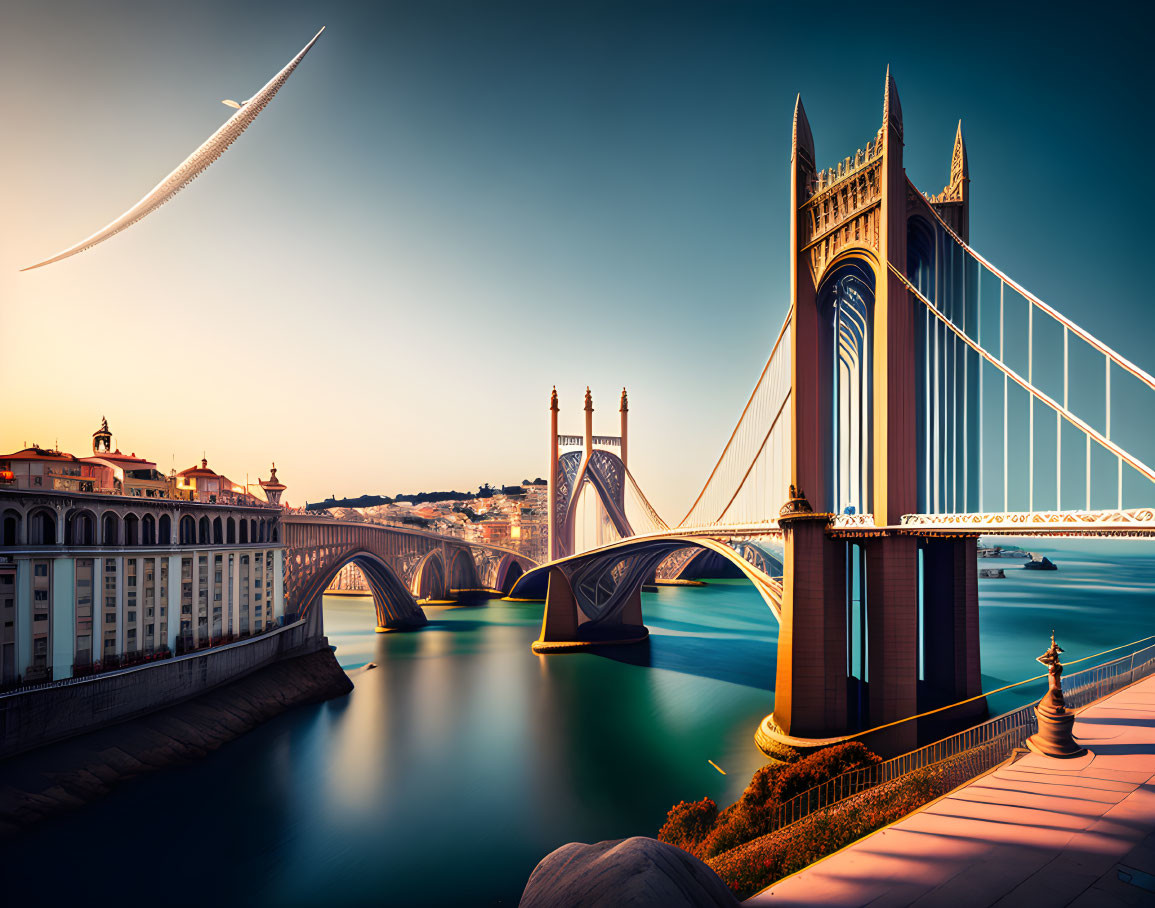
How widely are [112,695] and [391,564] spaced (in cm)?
3349

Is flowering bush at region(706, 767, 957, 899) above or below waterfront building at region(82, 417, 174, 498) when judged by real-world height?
below

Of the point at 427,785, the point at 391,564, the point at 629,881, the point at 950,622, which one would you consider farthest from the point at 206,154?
the point at 391,564

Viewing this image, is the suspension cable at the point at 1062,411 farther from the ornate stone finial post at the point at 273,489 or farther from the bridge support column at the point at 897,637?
the ornate stone finial post at the point at 273,489

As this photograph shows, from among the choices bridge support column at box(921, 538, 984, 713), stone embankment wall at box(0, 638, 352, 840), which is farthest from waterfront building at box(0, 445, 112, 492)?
bridge support column at box(921, 538, 984, 713)

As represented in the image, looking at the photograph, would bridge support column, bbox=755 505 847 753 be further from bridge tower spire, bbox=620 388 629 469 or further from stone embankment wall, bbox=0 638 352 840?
bridge tower spire, bbox=620 388 629 469

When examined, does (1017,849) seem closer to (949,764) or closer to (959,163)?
(949,764)

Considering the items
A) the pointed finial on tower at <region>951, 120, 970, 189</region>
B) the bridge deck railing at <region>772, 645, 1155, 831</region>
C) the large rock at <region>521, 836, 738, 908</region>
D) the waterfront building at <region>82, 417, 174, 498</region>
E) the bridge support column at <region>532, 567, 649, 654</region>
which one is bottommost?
the bridge support column at <region>532, 567, 649, 654</region>

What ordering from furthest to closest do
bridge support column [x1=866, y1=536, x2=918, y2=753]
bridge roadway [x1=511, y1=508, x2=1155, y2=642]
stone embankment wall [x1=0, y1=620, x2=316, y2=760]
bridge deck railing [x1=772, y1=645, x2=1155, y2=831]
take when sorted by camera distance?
bridge support column [x1=866, y1=536, x2=918, y2=753] → stone embankment wall [x1=0, y1=620, x2=316, y2=760] → bridge roadway [x1=511, y1=508, x2=1155, y2=642] → bridge deck railing [x1=772, y1=645, x2=1155, y2=831]

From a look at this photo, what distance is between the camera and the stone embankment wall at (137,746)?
1769cm

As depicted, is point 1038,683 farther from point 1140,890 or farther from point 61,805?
point 61,805

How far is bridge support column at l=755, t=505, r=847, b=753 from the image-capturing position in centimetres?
2125

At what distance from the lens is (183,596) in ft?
85.1

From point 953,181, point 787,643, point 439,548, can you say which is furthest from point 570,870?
point 439,548

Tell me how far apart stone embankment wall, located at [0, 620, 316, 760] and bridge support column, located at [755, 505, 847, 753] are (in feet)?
80.2
